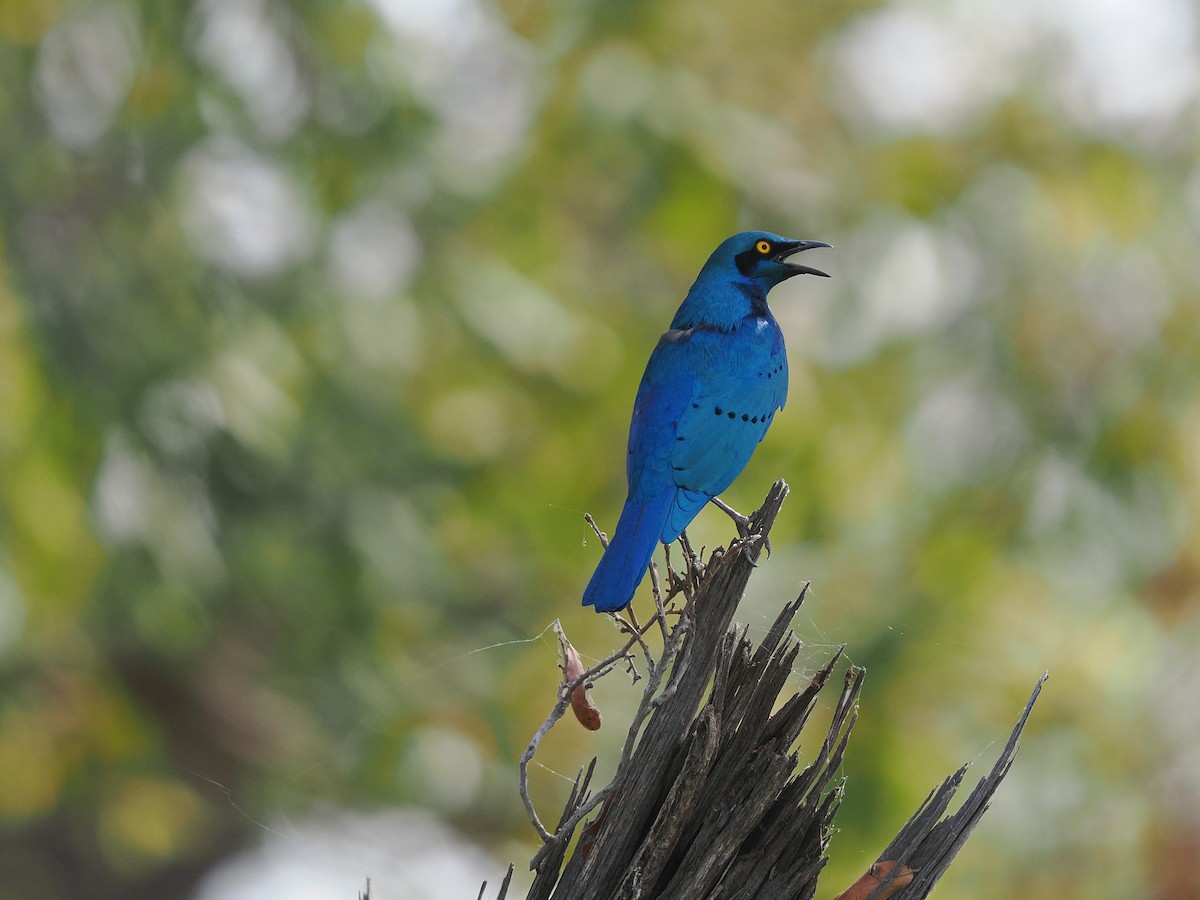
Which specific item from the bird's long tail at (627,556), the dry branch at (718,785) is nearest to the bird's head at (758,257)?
the bird's long tail at (627,556)

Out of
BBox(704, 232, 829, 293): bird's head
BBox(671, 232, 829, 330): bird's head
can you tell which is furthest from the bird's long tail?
BBox(704, 232, 829, 293): bird's head

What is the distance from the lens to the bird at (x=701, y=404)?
2.77 m

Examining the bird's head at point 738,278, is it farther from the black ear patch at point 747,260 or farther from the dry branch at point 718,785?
the dry branch at point 718,785

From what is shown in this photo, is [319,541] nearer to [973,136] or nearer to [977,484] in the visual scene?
[977,484]

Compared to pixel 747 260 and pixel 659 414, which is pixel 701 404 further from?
pixel 747 260

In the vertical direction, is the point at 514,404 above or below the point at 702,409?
above

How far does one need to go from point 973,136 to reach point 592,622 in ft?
19.9

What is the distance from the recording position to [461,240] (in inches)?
463

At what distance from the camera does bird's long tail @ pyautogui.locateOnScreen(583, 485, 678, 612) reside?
8.51 ft

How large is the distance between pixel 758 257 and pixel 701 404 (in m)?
0.81

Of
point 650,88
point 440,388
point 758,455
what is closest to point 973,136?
point 650,88

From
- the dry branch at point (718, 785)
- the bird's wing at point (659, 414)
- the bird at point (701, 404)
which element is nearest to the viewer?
the dry branch at point (718, 785)

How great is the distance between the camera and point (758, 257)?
395cm

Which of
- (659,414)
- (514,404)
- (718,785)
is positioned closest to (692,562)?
(718,785)
